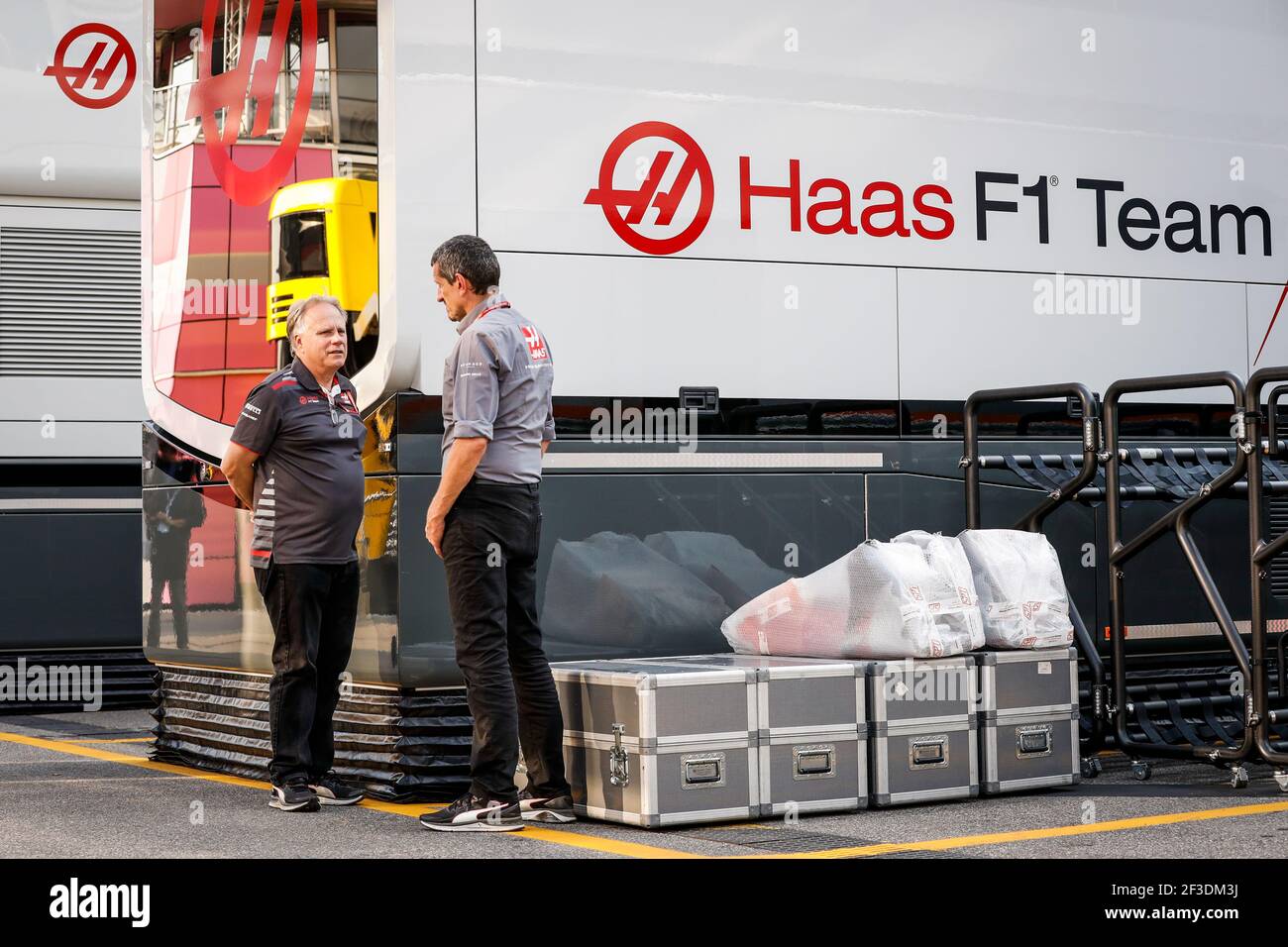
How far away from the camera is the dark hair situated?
5.89 metres

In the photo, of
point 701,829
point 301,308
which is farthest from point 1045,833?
point 301,308

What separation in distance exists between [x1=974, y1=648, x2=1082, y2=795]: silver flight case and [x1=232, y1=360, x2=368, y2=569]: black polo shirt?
2.30 meters

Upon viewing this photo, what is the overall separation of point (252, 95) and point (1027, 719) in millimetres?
3816

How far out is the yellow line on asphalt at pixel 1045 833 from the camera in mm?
5340

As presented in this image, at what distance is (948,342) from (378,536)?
2.49m

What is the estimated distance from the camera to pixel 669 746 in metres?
5.82

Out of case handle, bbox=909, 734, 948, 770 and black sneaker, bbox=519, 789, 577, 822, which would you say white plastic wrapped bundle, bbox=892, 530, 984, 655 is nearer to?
case handle, bbox=909, 734, 948, 770

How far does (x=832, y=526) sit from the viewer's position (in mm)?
7172

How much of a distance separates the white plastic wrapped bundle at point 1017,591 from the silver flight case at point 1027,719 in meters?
0.07

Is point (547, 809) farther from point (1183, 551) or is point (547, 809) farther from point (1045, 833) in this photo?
point (1183, 551)

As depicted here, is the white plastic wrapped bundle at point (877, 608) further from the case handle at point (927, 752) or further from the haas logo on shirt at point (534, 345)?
the haas logo on shirt at point (534, 345)

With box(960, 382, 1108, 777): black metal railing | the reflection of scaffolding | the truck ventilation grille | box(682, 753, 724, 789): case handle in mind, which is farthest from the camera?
the truck ventilation grille

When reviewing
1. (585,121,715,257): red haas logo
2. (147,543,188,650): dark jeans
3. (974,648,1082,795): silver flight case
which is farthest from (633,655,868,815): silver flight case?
(147,543,188,650): dark jeans
